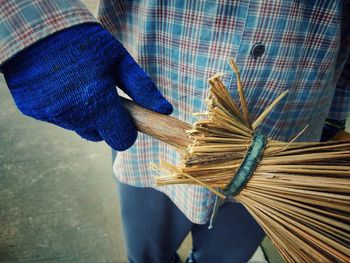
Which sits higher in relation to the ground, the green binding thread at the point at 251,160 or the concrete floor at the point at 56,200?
the green binding thread at the point at 251,160

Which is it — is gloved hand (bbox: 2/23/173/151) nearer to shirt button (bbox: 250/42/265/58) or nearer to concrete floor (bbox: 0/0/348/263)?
shirt button (bbox: 250/42/265/58)

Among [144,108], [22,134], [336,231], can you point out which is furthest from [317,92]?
[22,134]

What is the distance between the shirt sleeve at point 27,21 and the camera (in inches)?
25.3

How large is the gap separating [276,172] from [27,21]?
→ 0.59 meters

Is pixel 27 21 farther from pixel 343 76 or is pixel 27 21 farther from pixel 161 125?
pixel 343 76

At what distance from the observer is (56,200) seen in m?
1.99

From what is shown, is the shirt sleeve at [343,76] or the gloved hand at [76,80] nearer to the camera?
the gloved hand at [76,80]

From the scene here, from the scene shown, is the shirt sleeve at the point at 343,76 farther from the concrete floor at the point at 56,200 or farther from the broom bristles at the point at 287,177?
the concrete floor at the point at 56,200

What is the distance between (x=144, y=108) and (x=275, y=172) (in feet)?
1.04

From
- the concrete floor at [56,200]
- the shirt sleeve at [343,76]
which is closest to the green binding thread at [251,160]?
the shirt sleeve at [343,76]

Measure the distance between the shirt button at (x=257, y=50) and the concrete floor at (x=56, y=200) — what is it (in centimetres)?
128

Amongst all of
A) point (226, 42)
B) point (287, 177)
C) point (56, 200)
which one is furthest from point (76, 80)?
point (56, 200)

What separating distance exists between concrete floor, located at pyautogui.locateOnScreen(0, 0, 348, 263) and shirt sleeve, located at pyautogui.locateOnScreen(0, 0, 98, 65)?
1.36 meters

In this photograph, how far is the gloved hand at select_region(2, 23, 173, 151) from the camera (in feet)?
2.16
